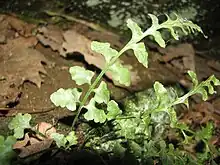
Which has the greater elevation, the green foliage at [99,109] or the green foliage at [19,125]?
the green foliage at [99,109]

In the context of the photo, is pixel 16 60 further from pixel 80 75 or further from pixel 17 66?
pixel 80 75

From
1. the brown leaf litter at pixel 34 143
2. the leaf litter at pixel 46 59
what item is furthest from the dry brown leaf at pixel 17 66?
the brown leaf litter at pixel 34 143

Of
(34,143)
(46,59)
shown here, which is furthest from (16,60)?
(34,143)

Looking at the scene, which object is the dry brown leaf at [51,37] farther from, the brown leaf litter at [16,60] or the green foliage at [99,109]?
the green foliage at [99,109]

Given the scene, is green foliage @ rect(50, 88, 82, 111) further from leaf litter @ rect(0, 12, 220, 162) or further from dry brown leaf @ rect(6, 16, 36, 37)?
dry brown leaf @ rect(6, 16, 36, 37)

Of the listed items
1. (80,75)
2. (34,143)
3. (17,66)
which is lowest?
(34,143)

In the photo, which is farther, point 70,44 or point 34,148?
point 70,44
